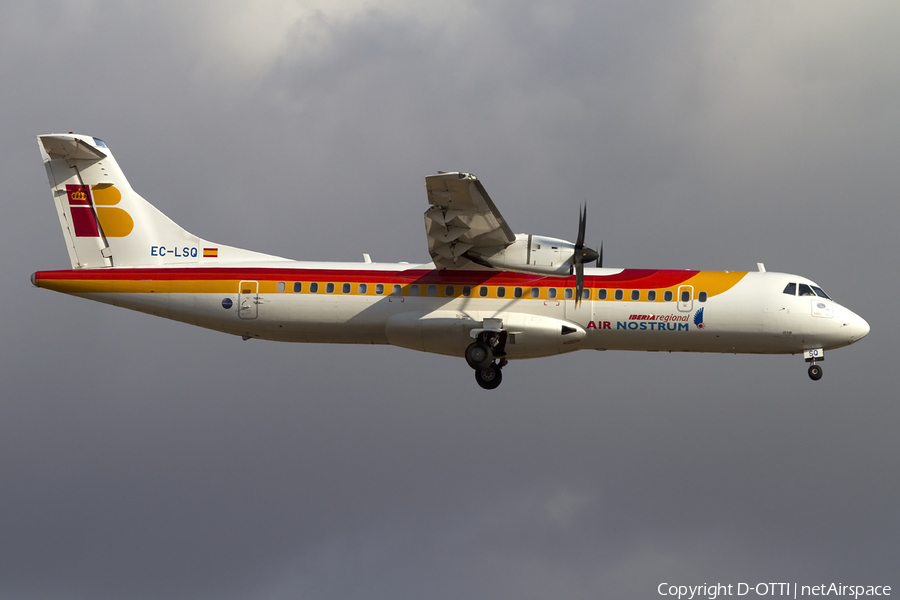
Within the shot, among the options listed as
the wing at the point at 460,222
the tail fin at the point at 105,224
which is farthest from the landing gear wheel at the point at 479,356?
the tail fin at the point at 105,224

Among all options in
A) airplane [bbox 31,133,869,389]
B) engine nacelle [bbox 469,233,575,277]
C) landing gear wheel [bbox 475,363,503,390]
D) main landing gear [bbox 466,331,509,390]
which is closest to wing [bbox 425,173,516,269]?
airplane [bbox 31,133,869,389]

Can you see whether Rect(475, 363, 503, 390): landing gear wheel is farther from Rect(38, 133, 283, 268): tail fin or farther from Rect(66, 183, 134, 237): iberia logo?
Rect(66, 183, 134, 237): iberia logo

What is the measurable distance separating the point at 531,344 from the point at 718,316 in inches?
205

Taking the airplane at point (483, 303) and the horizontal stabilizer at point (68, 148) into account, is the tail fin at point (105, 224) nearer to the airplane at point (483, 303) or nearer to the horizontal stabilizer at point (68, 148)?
the horizontal stabilizer at point (68, 148)

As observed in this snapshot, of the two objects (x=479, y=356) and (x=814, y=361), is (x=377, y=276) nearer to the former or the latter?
(x=479, y=356)

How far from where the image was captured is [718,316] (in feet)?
88.4

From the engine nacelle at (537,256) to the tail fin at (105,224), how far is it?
286 inches

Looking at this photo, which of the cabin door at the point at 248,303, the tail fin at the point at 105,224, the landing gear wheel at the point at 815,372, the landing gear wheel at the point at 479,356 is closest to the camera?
the landing gear wheel at the point at 479,356

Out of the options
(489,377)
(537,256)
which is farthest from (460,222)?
(489,377)

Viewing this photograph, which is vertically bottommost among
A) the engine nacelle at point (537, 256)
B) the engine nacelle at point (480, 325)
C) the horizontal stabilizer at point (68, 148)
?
the engine nacelle at point (480, 325)

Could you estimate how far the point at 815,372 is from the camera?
27328 millimetres

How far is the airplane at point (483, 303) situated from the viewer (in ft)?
88.4

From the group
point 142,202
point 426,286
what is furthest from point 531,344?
point 142,202

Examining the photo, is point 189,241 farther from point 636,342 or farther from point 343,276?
point 636,342
